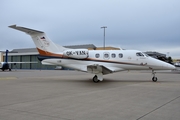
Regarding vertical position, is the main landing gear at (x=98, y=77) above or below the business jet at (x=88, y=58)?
below

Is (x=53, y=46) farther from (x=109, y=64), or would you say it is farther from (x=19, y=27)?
(x=109, y=64)

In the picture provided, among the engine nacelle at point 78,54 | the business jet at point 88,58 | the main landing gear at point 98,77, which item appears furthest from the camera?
the business jet at point 88,58

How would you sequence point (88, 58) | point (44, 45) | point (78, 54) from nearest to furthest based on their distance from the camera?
point (78, 54)
point (88, 58)
point (44, 45)

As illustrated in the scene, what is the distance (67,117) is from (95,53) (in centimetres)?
1230

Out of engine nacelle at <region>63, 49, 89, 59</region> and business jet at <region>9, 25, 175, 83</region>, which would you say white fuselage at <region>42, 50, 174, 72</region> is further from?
engine nacelle at <region>63, 49, 89, 59</region>

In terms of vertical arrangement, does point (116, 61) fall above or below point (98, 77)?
above

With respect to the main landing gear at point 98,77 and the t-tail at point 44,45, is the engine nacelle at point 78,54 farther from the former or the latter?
the main landing gear at point 98,77

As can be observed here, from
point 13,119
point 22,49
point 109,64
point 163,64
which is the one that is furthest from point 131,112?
point 22,49

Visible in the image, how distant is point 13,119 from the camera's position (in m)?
5.83

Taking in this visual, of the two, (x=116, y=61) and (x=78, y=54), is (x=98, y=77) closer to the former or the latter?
(x=116, y=61)

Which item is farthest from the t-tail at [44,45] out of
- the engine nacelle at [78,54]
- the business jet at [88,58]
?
the engine nacelle at [78,54]

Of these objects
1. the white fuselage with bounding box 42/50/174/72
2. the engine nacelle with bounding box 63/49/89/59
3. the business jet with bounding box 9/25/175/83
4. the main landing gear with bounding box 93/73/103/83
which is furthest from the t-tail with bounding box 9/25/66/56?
the main landing gear with bounding box 93/73/103/83

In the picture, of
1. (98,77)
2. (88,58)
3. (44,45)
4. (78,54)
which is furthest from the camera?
(44,45)

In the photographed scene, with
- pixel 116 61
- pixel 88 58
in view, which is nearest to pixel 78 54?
pixel 88 58
